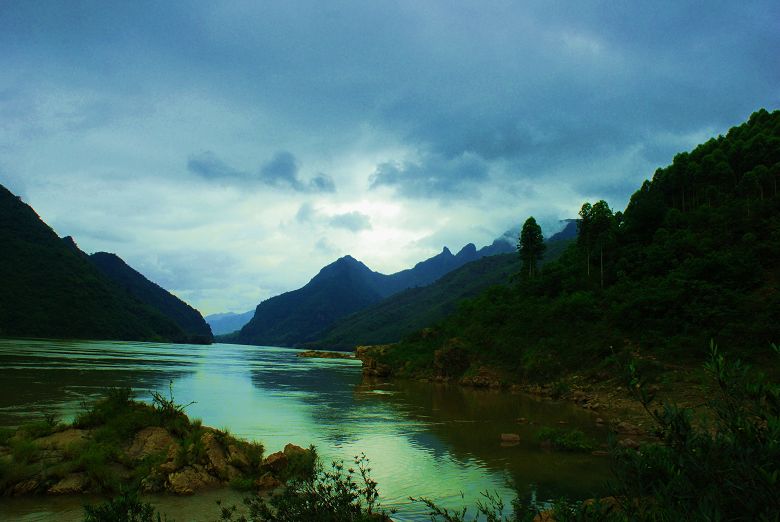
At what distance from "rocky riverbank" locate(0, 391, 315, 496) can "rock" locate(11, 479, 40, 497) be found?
0.02 metres

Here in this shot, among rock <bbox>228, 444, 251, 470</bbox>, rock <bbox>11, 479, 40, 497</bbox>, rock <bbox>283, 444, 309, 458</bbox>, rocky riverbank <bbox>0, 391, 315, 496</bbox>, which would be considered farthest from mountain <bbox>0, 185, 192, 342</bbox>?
rock <bbox>283, 444, 309, 458</bbox>

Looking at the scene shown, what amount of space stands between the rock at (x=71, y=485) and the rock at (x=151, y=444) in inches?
60.1

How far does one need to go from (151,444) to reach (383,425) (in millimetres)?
13472

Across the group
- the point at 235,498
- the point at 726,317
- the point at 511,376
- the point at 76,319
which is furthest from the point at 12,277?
the point at 726,317

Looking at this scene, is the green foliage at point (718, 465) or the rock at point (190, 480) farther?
the rock at point (190, 480)

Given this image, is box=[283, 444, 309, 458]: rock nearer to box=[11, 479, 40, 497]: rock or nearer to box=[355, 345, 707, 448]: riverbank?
box=[11, 479, 40, 497]: rock

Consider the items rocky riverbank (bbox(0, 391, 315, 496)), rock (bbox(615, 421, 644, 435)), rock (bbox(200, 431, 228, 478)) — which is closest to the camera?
rocky riverbank (bbox(0, 391, 315, 496))

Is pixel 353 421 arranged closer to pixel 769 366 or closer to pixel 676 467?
pixel 676 467

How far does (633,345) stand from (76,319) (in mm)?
147362

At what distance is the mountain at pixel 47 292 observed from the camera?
12106cm

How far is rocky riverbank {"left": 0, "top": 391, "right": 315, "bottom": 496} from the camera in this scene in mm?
12820

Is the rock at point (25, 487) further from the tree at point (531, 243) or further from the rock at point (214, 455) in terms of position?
the tree at point (531, 243)

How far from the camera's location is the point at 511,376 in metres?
48.3

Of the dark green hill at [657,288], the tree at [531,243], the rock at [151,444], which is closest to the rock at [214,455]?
the rock at [151,444]
